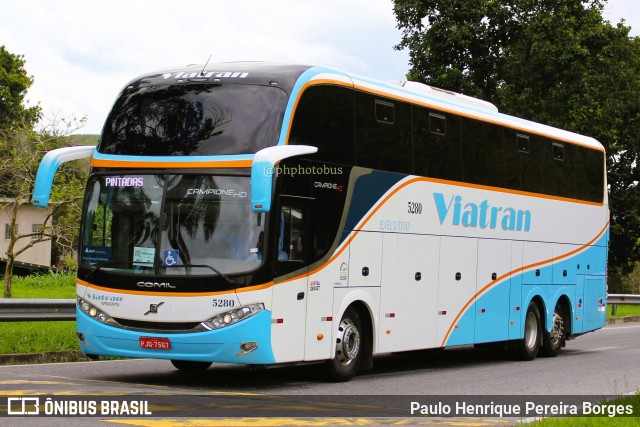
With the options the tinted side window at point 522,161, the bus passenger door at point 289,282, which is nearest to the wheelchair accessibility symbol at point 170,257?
the bus passenger door at point 289,282

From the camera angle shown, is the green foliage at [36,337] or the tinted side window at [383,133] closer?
the tinted side window at [383,133]

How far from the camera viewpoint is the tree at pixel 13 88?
73.9 metres

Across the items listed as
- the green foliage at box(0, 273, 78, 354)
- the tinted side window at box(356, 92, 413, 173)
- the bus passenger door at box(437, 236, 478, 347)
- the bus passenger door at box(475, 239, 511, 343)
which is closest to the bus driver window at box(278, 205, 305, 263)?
the tinted side window at box(356, 92, 413, 173)

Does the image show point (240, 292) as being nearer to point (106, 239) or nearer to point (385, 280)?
point (106, 239)

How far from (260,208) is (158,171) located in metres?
1.77

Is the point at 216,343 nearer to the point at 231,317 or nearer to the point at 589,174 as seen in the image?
the point at 231,317

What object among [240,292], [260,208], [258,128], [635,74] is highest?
[635,74]

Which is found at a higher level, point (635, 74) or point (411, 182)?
point (635, 74)

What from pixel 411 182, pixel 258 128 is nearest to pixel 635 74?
pixel 411 182

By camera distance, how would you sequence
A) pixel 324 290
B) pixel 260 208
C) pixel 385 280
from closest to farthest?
pixel 260 208, pixel 324 290, pixel 385 280

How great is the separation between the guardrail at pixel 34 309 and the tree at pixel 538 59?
27.3 meters

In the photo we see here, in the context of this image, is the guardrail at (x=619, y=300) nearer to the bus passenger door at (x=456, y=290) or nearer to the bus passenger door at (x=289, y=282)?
the bus passenger door at (x=456, y=290)

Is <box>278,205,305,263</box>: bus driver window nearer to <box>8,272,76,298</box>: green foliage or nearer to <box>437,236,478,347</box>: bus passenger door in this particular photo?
<box>437,236,478,347</box>: bus passenger door

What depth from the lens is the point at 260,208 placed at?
1209 cm
